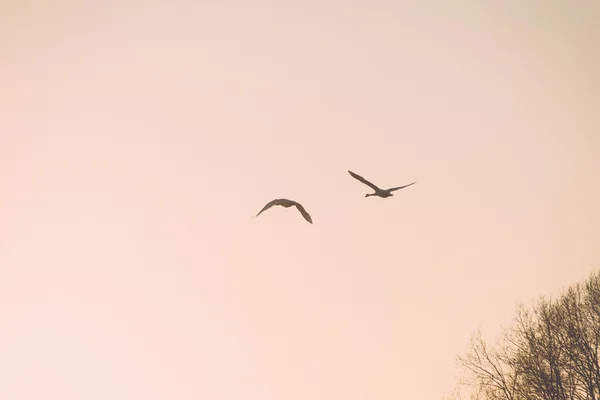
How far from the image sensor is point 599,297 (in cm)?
2075

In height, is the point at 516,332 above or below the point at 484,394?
above

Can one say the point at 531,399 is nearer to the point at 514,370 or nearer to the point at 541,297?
the point at 514,370

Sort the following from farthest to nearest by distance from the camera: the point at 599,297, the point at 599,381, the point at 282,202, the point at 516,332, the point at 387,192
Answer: the point at 516,332, the point at 599,297, the point at 599,381, the point at 387,192, the point at 282,202

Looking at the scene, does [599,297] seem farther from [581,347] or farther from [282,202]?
[282,202]

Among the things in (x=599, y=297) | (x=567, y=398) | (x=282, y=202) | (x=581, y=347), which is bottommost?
(x=567, y=398)

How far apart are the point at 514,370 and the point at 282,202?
13.0 meters

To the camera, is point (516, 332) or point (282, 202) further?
point (516, 332)

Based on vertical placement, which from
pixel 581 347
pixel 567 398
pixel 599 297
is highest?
pixel 599 297

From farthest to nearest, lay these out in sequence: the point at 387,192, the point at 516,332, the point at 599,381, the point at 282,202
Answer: the point at 516,332 < the point at 599,381 < the point at 387,192 < the point at 282,202

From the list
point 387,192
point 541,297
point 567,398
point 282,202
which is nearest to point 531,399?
point 567,398

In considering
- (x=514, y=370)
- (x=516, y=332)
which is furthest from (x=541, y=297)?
(x=514, y=370)

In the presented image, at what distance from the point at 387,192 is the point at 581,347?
34.6 feet

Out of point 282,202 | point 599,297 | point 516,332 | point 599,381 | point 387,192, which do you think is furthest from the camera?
point 516,332

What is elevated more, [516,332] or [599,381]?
[516,332]
